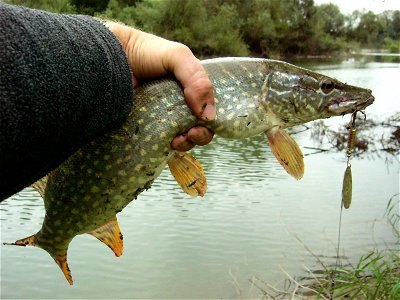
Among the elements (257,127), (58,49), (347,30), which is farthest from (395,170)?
(347,30)

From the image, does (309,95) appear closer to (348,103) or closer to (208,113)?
(348,103)

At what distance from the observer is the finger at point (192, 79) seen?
1752 millimetres

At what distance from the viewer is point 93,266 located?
531cm

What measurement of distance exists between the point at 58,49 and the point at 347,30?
69841 mm

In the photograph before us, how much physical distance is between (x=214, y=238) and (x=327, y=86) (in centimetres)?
411

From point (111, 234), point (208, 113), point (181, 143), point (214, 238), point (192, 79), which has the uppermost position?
point (192, 79)

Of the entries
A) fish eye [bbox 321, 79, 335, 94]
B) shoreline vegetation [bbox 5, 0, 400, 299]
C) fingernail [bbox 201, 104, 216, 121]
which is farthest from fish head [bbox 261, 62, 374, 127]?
shoreline vegetation [bbox 5, 0, 400, 299]

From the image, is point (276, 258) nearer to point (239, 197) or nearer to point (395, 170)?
point (239, 197)

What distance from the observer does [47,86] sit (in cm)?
111

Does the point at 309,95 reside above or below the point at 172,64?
below

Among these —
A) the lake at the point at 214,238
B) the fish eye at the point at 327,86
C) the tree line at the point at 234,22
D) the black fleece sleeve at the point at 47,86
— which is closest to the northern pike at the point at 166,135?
the fish eye at the point at 327,86

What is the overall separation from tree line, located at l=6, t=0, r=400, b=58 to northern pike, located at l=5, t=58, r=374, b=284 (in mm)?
20158

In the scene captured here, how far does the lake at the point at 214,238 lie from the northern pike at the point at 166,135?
7.48 feet

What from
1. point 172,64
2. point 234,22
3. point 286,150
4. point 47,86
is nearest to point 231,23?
point 234,22
